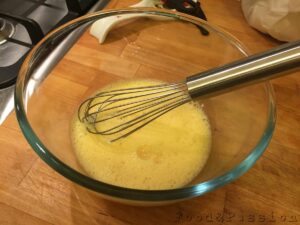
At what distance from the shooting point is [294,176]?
583 millimetres

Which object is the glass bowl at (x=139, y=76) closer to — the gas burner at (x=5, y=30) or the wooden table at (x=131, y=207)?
the wooden table at (x=131, y=207)

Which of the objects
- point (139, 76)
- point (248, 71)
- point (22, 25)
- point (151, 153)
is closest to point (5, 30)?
point (22, 25)

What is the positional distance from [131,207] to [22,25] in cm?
51

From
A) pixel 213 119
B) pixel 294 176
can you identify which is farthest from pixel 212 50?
pixel 294 176

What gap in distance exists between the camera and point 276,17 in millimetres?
777

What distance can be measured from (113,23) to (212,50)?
229 mm

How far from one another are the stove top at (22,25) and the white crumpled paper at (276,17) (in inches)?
15.5

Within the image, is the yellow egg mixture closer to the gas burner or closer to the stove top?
the stove top

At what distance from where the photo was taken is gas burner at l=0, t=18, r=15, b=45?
2.45 ft

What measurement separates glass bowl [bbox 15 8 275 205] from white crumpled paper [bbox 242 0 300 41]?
215 millimetres

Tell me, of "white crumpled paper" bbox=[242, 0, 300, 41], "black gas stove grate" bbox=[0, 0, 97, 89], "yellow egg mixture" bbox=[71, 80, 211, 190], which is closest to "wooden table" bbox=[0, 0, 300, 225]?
"yellow egg mixture" bbox=[71, 80, 211, 190]

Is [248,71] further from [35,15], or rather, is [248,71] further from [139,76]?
[35,15]

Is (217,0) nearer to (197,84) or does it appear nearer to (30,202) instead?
(197,84)

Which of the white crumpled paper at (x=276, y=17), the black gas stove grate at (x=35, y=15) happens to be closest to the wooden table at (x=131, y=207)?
the black gas stove grate at (x=35, y=15)
